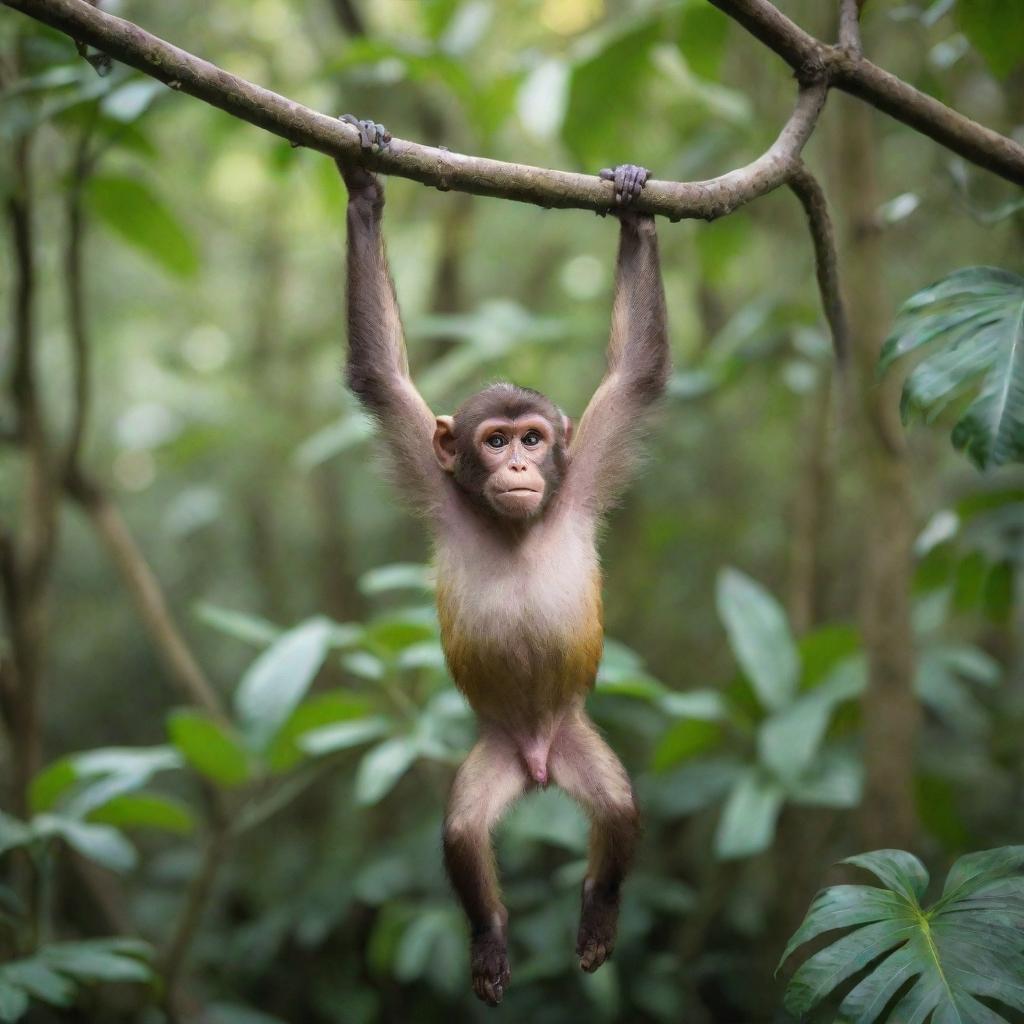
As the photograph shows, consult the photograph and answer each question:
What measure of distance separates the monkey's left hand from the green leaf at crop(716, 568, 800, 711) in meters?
2.64

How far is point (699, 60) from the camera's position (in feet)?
16.3

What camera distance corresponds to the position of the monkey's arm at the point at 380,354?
311 cm

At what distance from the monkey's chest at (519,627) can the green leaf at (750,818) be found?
1.39 meters

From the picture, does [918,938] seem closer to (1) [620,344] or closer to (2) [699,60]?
(1) [620,344]

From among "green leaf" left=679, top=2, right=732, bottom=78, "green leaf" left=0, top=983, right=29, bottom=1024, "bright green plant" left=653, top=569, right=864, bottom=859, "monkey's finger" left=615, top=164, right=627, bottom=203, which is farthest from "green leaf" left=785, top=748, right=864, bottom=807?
"green leaf" left=679, top=2, right=732, bottom=78

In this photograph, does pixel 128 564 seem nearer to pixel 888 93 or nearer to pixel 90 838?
pixel 90 838

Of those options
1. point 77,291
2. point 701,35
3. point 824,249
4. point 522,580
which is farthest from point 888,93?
point 77,291

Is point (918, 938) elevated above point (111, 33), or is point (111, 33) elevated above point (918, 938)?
point (111, 33)

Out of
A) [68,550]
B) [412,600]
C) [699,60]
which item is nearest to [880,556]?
[699,60]

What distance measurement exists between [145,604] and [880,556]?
12.0 ft

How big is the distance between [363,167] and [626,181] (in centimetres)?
71

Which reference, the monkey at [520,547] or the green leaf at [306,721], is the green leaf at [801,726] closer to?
the monkey at [520,547]

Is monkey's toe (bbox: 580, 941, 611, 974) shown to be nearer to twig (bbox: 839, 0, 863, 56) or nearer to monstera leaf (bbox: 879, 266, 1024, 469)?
monstera leaf (bbox: 879, 266, 1024, 469)

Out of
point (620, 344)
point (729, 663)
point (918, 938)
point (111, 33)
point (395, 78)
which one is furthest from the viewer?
point (729, 663)
